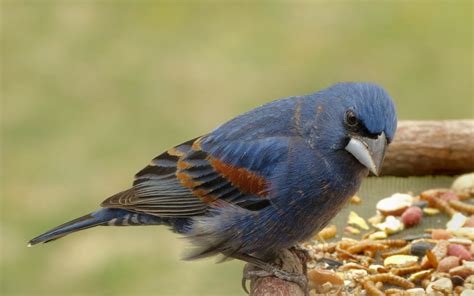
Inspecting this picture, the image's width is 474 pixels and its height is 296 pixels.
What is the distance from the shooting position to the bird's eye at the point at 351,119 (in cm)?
389

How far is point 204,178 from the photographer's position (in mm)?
4367

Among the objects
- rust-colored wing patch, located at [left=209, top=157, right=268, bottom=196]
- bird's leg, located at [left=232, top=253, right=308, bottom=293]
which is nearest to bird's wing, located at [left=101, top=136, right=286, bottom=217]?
rust-colored wing patch, located at [left=209, top=157, right=268, bottom=196]

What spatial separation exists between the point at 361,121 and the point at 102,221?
1.39 m

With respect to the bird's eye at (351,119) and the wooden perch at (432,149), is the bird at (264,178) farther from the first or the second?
the wooden perch at (432,149)

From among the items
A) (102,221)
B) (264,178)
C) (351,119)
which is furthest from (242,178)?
(102,221)

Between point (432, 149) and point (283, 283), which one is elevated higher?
point (432, 149)

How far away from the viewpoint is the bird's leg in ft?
13.4

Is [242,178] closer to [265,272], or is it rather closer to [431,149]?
[265,272]

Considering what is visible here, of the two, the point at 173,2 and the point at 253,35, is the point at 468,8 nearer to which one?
the point at 253,35

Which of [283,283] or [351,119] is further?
[283,283]

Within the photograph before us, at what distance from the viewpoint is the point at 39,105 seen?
916 centimetres

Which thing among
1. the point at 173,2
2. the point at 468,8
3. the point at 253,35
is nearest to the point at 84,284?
the point at 253,35

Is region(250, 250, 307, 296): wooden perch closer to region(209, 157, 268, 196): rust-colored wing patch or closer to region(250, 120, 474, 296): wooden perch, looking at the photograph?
region(209, 157, 268, 196): rust-colored wing patch

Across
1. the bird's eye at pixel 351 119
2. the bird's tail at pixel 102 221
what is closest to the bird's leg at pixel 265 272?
the bird's tail at pixel 102 221
